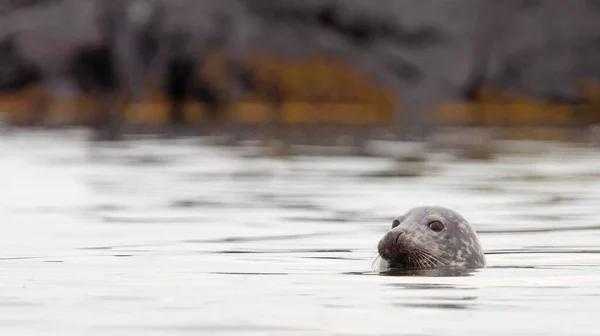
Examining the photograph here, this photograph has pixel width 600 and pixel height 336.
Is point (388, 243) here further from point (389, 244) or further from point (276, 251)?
point (276, 251)

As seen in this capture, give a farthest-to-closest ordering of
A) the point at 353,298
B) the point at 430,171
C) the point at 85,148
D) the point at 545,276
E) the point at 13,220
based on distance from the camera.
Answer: the point at 85,148, the point at 430,171, the point at 13,220, the point at 545,276, the point at 353,298

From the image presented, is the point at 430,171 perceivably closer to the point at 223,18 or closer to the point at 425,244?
the point at 425,244

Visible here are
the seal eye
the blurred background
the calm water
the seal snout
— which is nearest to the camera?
the calm water

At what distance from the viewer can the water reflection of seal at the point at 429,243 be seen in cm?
1198

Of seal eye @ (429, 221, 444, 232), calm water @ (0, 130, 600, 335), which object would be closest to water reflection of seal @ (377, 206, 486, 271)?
seal eye @ (429, 221, 444, 232)

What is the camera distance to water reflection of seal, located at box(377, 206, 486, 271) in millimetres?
11977

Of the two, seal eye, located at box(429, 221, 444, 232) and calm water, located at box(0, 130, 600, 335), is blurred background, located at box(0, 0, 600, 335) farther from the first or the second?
seal eye, located at box(429, 221, 444, 232)

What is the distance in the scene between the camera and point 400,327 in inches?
345

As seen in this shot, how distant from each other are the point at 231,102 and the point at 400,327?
43096 millimetres

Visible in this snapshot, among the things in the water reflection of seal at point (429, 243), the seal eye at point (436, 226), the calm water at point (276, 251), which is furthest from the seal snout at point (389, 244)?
the seal eye at point (436, 226)

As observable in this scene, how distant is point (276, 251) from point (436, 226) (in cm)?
182

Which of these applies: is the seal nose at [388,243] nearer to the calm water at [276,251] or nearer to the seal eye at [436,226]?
the calm water at [276,251]

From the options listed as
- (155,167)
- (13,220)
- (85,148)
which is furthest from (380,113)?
(13,220)

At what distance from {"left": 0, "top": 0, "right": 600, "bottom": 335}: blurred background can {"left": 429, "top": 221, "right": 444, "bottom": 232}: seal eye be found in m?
0.52
